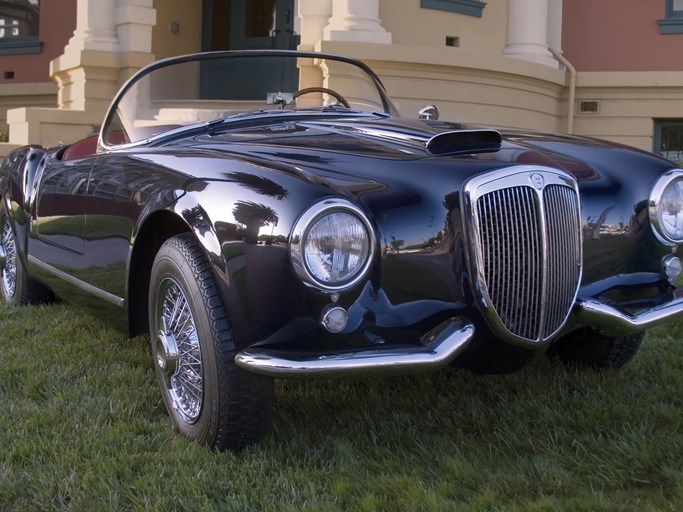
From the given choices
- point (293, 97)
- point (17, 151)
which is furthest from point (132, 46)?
point (293, 97)

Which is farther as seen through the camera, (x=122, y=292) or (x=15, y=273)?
(x=15, y=273)

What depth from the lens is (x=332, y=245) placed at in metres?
2.43

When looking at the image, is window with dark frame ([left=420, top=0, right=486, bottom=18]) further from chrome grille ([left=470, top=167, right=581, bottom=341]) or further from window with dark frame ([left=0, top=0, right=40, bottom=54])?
chrome grille ([left=470, top=167, right=581, bottom=341])

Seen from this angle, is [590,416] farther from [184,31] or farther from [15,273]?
[184,31]

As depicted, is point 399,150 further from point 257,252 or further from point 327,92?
point 327,92

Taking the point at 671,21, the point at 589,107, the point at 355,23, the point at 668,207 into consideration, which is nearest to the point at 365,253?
the point at 668,207

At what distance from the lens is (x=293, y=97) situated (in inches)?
167

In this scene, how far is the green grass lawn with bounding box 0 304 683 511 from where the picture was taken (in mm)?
2377

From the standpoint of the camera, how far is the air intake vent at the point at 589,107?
38.9 feet

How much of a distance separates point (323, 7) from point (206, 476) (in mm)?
8252

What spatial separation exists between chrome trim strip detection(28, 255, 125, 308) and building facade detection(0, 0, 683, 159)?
5.77 m

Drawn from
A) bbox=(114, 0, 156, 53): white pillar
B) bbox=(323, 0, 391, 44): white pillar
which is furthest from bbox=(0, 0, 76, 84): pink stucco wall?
bbox=(323, 0, 391, 44): white pillar

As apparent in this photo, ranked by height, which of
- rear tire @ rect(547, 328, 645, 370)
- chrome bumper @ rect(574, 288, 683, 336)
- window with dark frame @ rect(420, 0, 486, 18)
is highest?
window with dark frame @ rect(420, 0, 486, 18)

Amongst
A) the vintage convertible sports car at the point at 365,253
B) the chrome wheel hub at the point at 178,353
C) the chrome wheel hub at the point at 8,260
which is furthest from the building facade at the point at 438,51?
the chrome wheel hub at the point at 178,353
